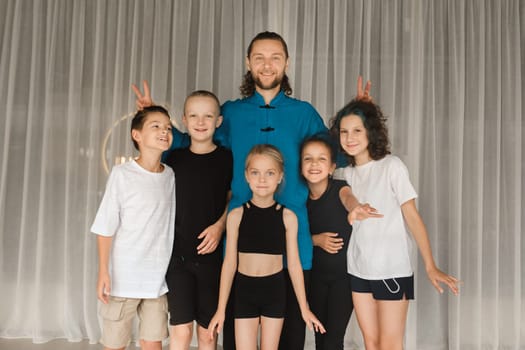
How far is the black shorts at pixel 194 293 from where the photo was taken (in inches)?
74.1

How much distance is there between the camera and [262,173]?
1.77 metres

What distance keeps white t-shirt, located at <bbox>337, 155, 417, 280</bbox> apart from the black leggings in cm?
9

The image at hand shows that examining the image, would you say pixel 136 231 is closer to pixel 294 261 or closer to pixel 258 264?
pixel 258 264

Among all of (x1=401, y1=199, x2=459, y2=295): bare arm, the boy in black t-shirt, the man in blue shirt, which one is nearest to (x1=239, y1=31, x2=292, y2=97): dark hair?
the man in blue shirt

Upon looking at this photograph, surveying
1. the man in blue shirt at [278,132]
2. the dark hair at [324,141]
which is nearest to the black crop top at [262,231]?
the man in blue shirt at [278,132]

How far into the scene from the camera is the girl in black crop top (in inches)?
70.1

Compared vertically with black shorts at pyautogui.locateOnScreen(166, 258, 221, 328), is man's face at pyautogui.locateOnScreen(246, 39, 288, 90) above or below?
above

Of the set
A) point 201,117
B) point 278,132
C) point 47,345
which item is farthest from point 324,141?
point 47,345

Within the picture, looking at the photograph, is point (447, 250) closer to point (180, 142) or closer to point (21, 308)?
point (180, 142)

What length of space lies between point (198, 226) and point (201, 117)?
1.59ft

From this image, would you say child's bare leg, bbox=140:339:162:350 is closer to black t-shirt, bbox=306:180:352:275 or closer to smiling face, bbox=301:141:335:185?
black t-shirt, bbox=306:180:352:275

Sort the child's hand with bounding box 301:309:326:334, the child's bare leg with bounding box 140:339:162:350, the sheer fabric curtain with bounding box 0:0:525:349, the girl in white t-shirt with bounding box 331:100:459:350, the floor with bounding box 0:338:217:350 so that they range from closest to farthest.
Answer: the child's hand with bounding box 301:309:326:334 → the girl in white t-shirt with bounding box 331:100:459:350 → the child's bare leg with bounding box 140:339:162:350 → the floor with bounding box 0:338:217:350 → the sheer fabric curtain with bounding box 0:0:525:349

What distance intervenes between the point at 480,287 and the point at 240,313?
1.91m

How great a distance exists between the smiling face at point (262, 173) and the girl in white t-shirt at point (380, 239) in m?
0.39
